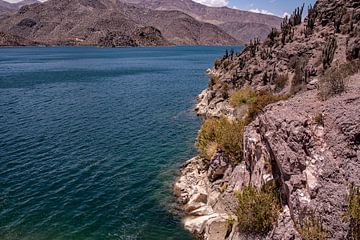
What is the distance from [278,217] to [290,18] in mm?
47690

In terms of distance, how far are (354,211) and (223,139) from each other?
42.4 ft

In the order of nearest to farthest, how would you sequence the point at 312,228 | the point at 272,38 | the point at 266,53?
the point at 312,228 < the point at 266,53 < the point at 272,38

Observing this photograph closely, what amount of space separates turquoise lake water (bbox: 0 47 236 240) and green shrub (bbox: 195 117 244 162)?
373 cm

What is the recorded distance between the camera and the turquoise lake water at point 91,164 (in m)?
21.8

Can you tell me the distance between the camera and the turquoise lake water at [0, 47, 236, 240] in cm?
2178

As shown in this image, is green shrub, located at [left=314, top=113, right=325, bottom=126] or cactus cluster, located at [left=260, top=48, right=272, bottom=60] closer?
green shrub, located at [left=314, top=113, right=325, bottom=126]

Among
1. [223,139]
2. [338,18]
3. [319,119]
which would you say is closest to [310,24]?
[338,18]

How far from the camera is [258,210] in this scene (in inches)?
623

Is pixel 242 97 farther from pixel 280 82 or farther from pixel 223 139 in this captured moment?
pixel 223 139

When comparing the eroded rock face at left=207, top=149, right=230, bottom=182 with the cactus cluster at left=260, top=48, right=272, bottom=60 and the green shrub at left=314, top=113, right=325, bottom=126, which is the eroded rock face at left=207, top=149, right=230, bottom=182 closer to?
the green shrub at left=314, top=113, right=325, bottom=126

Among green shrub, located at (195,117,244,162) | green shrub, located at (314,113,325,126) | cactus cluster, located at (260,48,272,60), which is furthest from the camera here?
cactus cluster, located at (260,48,272,60)

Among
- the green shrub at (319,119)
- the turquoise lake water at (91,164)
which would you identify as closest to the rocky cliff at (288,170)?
the green shrub at (319,119)

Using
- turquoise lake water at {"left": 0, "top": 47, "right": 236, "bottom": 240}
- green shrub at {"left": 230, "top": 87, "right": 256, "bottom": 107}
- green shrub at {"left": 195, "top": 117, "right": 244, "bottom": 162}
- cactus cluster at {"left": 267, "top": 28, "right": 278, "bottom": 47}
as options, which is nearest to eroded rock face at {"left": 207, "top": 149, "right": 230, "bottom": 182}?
green shrub at {"left": 195, "top": 117, "right": 244, "bottom": 162}

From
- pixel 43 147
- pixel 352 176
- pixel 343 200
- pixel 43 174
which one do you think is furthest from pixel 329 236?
pixel 43 147
